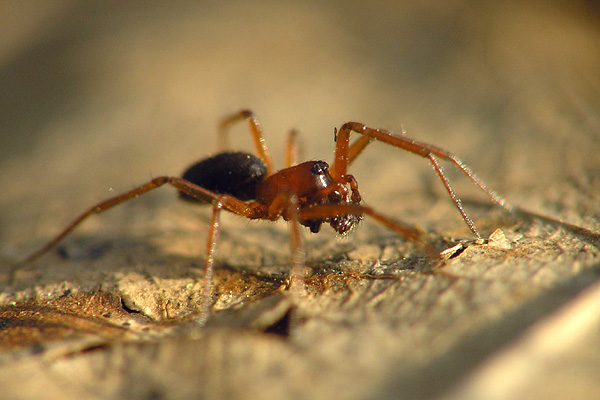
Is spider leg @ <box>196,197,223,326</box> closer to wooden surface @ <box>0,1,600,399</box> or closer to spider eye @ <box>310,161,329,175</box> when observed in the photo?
wooden surface @ <box>0,1,600,399</box>

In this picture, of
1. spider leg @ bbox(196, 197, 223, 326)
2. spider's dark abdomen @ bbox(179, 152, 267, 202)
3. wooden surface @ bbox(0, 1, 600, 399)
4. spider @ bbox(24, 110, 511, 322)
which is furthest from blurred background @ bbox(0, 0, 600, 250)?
spider leg @ bbox(196, 197, 223, 326)

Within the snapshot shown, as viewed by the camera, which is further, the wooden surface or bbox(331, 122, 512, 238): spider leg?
bbox(331, 122, 512, 238): spider leg

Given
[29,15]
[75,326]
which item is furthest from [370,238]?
[29,15]

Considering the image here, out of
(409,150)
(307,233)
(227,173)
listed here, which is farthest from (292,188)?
(409,150)

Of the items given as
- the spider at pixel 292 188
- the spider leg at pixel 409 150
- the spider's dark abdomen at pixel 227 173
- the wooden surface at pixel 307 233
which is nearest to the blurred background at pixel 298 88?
the wooden surface at pixel 307 233

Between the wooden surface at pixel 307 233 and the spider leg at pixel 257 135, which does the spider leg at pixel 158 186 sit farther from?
the spider leg at pixel 257 135
